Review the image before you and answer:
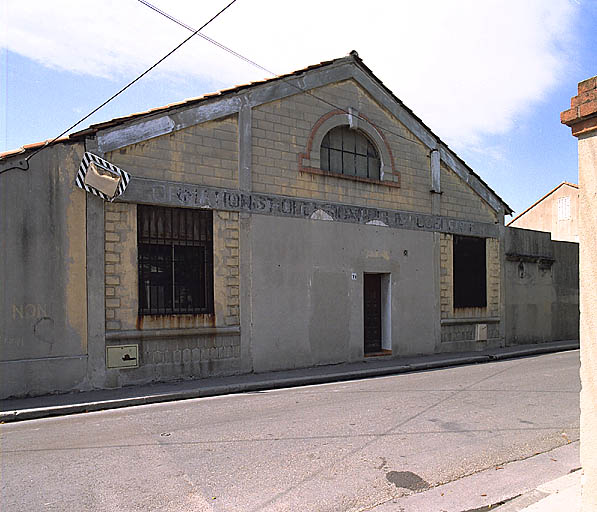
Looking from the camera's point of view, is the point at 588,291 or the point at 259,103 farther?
the point at 259,103

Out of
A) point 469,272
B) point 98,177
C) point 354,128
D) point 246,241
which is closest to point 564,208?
point 469,272

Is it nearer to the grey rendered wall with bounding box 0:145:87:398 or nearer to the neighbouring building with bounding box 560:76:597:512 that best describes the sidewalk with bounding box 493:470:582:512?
the neighbouring building with bounding box 560:76:597:512

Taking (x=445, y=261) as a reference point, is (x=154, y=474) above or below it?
below

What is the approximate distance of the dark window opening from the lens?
16281mm

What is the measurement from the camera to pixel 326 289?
1309cm

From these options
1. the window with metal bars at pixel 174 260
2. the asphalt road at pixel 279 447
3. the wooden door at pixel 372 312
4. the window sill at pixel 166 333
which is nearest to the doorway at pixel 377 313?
the wooden door at pixel 372 312

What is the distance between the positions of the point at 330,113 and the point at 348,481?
34.4ft

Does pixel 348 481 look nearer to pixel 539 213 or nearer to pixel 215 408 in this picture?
pixel 215 408

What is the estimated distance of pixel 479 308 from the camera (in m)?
16.7

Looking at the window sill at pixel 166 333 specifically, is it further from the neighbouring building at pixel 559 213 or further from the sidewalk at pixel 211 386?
the neighbouring building at pixel 559 213

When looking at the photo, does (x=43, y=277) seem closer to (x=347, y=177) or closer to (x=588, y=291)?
(x=347, y=177)

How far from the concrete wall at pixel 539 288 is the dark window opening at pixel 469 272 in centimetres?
130

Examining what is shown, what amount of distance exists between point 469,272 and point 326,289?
6000mm

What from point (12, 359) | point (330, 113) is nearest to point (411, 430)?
point (12, 359)
